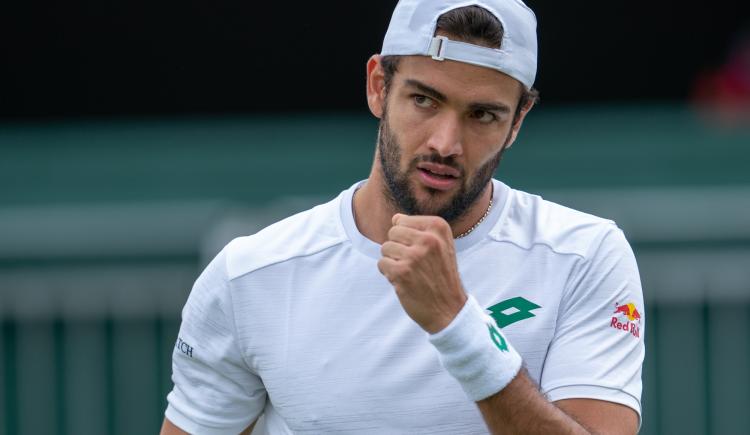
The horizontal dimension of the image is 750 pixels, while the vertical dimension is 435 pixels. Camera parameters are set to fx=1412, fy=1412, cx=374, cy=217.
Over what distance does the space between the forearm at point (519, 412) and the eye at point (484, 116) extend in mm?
611

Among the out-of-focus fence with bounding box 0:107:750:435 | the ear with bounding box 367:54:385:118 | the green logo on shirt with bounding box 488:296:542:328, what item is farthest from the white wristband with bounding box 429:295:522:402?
the out-of-focus fence with bounding box 0:107:750:435

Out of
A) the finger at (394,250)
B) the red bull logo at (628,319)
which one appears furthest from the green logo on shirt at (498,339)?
the red bull logo at (628,319)

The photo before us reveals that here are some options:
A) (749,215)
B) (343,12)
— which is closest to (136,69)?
(343,12)

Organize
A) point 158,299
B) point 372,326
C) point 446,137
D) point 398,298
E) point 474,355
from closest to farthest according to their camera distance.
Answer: point 474,355 < point 398,298 < point 446,137 < point 372,326 < point 158,299

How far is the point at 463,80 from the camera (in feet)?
10.3

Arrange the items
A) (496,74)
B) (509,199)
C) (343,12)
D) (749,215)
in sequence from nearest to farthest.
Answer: (496,74), (509,199), (749,215), (343,12)

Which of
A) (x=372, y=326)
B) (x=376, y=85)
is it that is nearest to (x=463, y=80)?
(x=376, y=85)

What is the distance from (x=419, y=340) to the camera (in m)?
3.18

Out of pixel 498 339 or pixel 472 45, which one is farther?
pixel 472 45

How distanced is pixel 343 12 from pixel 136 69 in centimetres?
121

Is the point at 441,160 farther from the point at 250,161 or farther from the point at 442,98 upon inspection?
the point at 250,161

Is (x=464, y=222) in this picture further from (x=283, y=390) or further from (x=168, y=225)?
(x=168, y=225)

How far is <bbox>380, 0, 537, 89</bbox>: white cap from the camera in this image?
3.16 metres

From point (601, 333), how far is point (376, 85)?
816 mm
